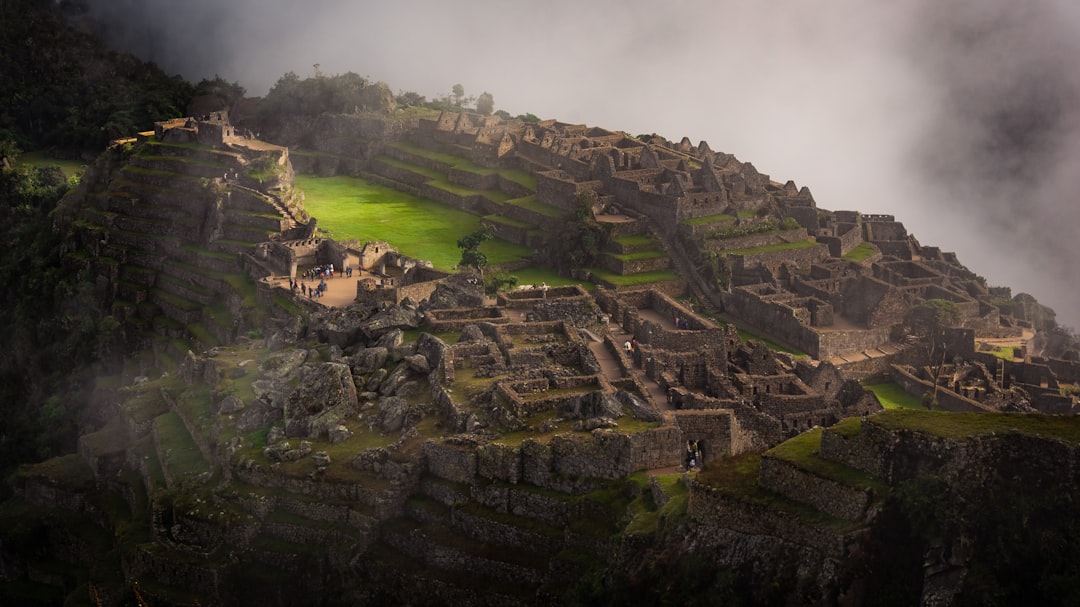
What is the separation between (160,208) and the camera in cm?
7619

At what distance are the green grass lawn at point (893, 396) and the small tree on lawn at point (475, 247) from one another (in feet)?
60.5

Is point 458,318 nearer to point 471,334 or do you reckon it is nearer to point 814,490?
point 471,334

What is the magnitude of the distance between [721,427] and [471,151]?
179ft

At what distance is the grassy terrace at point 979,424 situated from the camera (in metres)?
27.3

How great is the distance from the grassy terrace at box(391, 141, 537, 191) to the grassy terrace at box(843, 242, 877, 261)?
1853cm

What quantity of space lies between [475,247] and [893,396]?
2344 cm

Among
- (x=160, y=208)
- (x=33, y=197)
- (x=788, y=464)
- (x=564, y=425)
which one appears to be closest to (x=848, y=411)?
(x=564, y=425)

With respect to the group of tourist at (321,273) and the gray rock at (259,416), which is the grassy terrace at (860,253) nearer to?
the group of tourist at (321,273)

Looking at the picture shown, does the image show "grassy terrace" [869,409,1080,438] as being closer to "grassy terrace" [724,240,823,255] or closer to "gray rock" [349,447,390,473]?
"gray rock" [349,447,390,473]

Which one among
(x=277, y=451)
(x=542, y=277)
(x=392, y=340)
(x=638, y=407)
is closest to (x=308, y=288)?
(x=542, y=277)

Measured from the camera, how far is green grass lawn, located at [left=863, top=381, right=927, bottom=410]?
5559 cm

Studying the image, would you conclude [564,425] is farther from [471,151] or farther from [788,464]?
[471,151]

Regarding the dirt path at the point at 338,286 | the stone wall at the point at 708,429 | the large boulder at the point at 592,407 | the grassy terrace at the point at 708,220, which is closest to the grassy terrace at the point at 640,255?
the grassy terrace at the point at 708,220

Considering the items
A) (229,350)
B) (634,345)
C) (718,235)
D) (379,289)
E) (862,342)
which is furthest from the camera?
(718,235)
